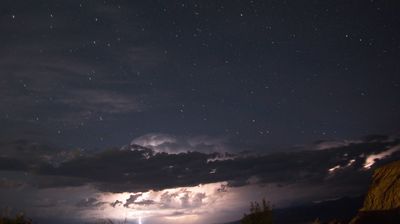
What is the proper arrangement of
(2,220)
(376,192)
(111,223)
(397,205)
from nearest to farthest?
(2,220), (111,223), (397,205), (376,192)

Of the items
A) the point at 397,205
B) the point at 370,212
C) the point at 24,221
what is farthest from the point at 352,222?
the point at 24,221

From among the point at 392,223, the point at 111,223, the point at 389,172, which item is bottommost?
the point at 392,223

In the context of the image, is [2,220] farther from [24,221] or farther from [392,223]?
[392,223]

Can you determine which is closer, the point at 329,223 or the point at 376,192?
the point at 329,223

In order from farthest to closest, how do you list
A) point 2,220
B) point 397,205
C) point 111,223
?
1. point 397,205
2. point 111,223
3. point 2,220

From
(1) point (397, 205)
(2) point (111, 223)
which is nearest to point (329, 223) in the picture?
(1) point (397, 205)

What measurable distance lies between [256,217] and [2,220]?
86.3 feet

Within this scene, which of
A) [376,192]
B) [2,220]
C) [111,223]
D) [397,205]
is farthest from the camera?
[376,192]

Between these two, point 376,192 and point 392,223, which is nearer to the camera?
point 392,223

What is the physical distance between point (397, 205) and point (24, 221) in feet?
114

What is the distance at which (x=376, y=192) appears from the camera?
4791 centimetres

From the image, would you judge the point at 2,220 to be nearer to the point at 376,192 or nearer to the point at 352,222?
the point at 352,222

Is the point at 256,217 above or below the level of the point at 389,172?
below

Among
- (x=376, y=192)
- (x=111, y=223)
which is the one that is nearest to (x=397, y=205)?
(x=376, y=192)
